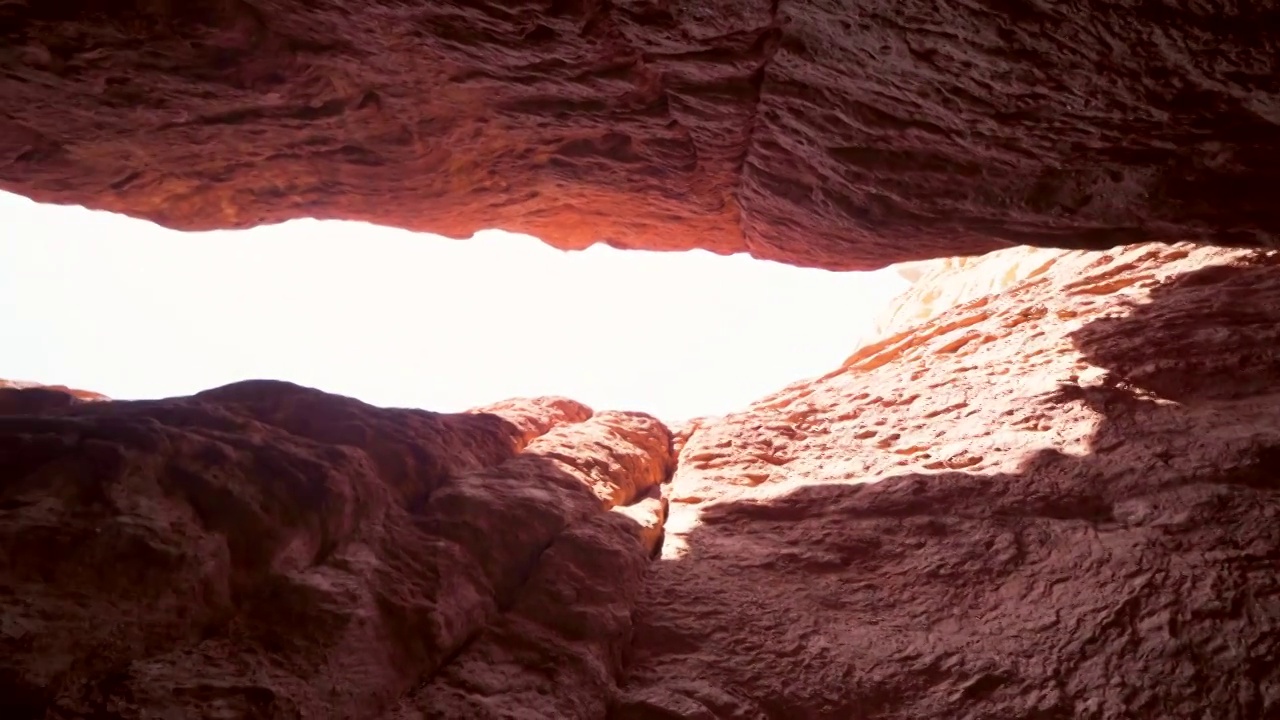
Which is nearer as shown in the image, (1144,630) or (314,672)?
(314,672)

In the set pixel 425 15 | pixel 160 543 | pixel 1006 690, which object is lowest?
pixel 1006 690

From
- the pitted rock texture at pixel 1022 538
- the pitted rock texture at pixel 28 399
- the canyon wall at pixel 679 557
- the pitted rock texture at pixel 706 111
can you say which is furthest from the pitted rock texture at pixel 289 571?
the pitted rock texture at pixel 706 111

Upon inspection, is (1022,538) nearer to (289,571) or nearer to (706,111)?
(706,111)

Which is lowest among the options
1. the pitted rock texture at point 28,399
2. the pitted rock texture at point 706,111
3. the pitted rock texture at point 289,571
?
the pitted rock texture at point 289,571

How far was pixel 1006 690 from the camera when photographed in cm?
512

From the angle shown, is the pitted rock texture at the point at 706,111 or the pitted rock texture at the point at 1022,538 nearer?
the pitted rock texture at the point at 1022,538

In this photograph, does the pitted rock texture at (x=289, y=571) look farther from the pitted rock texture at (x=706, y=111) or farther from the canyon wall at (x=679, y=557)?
the pitted rock texture at (x=706, y=111)

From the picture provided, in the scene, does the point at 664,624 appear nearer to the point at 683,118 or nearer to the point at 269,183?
the point at 683,118

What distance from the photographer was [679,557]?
7461 millimetres

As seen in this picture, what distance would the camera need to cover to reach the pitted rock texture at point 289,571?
4.26 m

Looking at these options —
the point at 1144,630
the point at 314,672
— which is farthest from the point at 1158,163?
the point at 314,672

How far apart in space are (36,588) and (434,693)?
233 centimetres

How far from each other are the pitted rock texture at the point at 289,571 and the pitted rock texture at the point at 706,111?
3.10m

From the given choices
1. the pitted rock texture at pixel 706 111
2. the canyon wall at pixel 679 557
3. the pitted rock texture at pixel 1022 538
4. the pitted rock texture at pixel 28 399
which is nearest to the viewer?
the canyon wall at pixel 679 557
